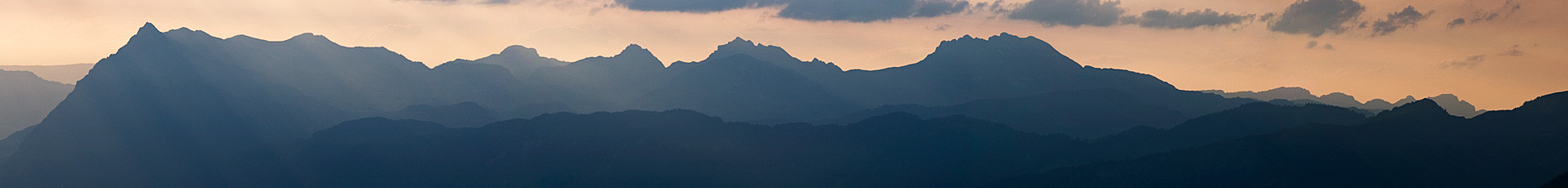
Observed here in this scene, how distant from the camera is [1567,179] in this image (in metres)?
166

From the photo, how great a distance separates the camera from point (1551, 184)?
169625mm

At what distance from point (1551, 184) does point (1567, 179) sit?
3496 millimetres
